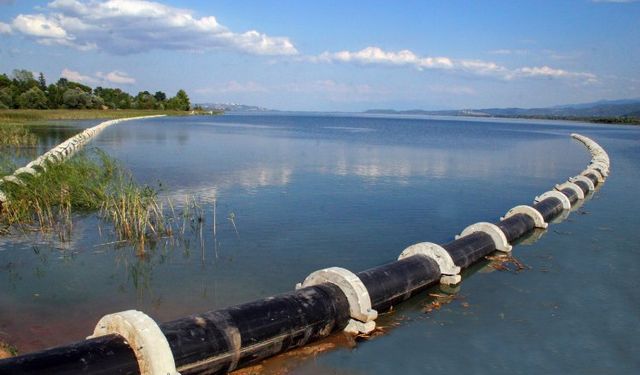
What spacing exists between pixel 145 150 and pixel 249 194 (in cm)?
1516

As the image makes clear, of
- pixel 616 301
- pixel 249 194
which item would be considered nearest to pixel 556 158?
pixel 249 194

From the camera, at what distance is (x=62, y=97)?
263 feet

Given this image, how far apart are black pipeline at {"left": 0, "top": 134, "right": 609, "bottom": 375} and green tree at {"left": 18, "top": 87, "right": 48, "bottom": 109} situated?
75.8 m

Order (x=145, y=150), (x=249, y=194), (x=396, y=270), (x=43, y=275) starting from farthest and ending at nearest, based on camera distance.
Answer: (x=145, y=150) → (x=249, y=194) → (x=43, y=275) → (x=396, y=270)

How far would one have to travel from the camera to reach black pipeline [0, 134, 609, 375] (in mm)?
4953

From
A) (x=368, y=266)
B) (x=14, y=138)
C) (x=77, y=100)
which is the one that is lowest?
(x=368, y=266)

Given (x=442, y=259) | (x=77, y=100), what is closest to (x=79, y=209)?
(x=442, y=259)

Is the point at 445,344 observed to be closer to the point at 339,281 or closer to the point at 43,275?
the point at 339,281

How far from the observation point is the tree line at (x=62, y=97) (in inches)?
2837

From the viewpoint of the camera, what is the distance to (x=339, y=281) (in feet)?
24.1

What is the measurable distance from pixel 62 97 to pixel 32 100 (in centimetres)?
686

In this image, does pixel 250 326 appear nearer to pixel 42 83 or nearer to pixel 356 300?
pixel 356 300

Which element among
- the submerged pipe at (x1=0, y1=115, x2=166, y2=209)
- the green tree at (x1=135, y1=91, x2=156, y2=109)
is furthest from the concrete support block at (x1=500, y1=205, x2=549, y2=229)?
the green tree at (x1=135, y1=91, x2=156, y2=109)

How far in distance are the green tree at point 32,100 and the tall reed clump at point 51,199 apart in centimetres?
6627
